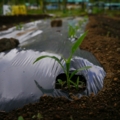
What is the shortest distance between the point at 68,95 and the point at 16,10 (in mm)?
14736

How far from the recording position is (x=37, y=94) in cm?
264

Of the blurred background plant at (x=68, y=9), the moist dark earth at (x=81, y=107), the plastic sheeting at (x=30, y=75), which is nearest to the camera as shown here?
the moist dark earth at (x=81, y=107)

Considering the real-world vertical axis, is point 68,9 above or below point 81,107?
below

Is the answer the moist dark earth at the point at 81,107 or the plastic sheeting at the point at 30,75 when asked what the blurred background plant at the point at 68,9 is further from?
the moist dark earth at the point at 81,107

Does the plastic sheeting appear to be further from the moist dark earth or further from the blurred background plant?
the blurred background plant

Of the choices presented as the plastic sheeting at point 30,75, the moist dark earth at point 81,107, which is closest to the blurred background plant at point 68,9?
the plastic sheeting at point 30,75

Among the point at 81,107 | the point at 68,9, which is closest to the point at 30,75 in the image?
the point at 81,107

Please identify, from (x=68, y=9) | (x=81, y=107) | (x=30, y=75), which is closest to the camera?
(x=81, y=107)

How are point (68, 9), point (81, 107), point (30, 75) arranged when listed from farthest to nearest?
point (68, 9) → point (30, 75) → point (81, 107)

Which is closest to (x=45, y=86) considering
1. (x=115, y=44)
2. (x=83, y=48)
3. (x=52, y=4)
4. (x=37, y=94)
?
(x=37, y=94)

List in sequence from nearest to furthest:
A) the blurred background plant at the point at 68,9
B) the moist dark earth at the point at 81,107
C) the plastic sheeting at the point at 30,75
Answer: the moist dark earth at the point at 81,107
the plastic sheeting at the point at 30,75
the blurred background plant at the point at 68,9

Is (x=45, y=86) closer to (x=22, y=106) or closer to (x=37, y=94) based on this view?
(x=37, y=94)

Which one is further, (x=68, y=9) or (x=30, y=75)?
(x=68, y=9)

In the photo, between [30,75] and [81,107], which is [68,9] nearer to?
[30,75]
